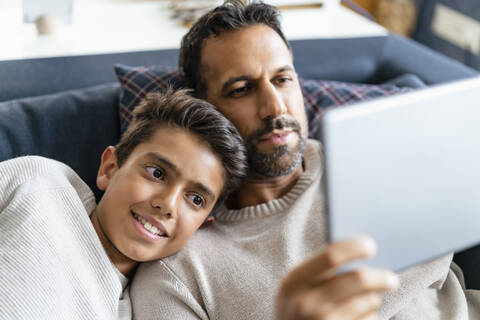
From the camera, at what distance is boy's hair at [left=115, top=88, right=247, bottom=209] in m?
1.17

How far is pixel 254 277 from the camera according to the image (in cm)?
110

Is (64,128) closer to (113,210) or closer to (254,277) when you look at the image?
(113,210)

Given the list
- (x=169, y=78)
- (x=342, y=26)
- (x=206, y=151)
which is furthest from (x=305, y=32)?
(x=206, y=151)

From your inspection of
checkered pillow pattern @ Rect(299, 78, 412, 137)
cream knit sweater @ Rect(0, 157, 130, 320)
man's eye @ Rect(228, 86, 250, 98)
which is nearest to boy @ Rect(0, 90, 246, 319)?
cream knit sweater @ Rect(0, 157, 130, 320)

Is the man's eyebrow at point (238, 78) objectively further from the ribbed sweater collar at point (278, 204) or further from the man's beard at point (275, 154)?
the ribbed sweater collar at point (278, 204)

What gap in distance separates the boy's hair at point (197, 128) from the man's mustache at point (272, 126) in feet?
0.15

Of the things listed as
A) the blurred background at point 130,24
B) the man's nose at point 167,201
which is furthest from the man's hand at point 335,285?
the blurred background at point 130,24

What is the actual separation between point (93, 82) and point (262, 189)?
2.14 feet

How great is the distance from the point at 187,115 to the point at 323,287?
659 mm

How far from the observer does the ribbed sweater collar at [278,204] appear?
49.4 inches

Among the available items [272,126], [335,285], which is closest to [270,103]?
[272,126]

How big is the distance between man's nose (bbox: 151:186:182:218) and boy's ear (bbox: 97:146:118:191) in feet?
0.60

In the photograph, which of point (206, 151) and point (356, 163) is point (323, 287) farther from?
point (206, 151)

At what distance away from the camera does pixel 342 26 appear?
2176 millimetres
